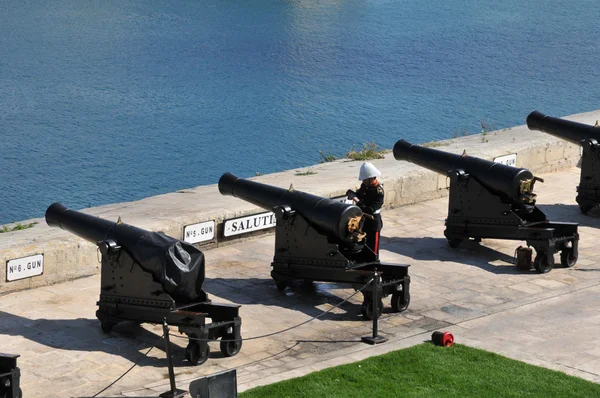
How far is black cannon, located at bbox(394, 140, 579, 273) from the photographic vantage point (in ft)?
40.1

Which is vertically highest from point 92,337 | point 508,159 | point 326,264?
point 508,159

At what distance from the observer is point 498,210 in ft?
41.2

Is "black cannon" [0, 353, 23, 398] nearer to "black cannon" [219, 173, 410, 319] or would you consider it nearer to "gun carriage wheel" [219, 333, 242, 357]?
"gun carriage wheel" [219, 333, 242, 357]

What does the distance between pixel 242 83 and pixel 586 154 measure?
22.6 meters

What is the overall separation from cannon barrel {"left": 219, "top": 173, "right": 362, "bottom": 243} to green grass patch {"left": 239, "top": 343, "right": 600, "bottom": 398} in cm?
161

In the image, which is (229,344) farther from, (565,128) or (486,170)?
(565,128)

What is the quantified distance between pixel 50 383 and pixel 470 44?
123 feet

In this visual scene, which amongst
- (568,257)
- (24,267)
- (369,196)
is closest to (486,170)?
(568,257)

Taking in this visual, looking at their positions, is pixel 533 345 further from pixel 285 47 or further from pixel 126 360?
pixel 285 47

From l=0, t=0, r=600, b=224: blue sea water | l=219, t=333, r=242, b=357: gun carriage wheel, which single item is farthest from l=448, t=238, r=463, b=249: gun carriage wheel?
l=0, t=0, r=600, b=224: blue sea water

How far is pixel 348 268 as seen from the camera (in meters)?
10.6

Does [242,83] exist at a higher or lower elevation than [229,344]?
lower

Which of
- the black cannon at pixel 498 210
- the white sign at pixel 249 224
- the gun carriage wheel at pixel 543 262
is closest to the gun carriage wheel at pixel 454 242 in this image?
the black cannon at pixel 498 210

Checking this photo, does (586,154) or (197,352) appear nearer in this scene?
(197,352)
